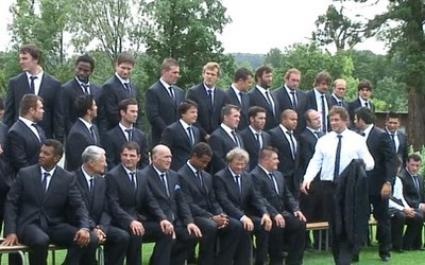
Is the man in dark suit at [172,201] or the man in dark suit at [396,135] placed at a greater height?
the man in dark suit at [396,135]

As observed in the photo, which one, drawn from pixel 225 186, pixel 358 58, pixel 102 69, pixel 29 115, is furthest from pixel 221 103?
pixel 358 58

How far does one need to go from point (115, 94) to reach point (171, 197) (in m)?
1.57

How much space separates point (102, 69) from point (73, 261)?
30252 millimetres

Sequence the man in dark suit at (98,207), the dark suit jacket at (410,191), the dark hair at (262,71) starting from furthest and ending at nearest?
the dark suit jacket at (410,191), the dark hair at (262,71), the man in dark suit at (98,207)

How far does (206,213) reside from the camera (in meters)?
9.18

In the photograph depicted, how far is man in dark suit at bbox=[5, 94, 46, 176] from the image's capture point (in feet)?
27.9

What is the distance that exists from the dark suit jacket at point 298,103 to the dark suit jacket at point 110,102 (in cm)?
245

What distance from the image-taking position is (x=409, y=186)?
11844mm

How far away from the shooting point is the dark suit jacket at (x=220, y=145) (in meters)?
9.85

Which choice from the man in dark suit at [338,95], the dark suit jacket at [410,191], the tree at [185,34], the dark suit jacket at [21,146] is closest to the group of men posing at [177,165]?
the dark suit jacket at [21,146]

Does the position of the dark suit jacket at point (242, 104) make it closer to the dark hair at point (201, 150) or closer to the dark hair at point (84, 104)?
→ the dark hair at point (201, 150)

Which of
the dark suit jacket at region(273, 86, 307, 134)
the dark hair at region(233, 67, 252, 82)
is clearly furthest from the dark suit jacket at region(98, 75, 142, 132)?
the dark suit jacket at region(273, 86, 307, 134)

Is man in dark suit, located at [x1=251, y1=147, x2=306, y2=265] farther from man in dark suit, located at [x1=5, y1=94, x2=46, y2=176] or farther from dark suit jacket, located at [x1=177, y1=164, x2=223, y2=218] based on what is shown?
man in dark suit, located at [x1=5, y1=94, x2=46, y2=176]

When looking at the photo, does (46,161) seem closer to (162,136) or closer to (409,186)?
(162,136)
